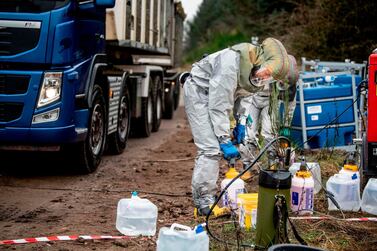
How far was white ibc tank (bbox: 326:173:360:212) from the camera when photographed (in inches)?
252

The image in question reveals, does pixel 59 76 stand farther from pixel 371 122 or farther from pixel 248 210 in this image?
pixel 371 122

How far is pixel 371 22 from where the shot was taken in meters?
17.3

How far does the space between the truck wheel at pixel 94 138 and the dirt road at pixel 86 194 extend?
18cm

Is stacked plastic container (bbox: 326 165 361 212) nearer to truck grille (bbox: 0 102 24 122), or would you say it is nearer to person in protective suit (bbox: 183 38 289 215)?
person in protective suit (bbox: 183 38 289 215)

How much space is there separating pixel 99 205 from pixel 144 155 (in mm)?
3895

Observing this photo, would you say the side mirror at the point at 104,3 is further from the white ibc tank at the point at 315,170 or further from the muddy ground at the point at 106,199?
the white ibc tank at the point at 315,170

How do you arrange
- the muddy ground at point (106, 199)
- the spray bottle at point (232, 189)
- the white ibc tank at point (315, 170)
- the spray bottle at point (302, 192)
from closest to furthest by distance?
the muddy ground at point (106, 199) → the spray bottle at point (302, 192) → the spray bottle at point (232, 189) → the white ibc tank at point (315, 170)

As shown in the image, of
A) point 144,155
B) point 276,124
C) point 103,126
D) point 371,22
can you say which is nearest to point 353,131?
point 144,155

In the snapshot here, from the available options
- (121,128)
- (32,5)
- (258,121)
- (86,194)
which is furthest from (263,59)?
(121,128)

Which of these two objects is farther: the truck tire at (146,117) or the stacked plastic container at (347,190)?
the truck tire at (146,117)

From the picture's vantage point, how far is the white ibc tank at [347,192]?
641 centimetres

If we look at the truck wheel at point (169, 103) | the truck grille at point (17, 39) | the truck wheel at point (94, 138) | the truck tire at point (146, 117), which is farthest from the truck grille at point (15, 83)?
Answer: the truck wheel at point (169, 103)

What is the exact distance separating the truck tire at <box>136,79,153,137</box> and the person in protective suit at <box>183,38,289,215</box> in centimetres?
641

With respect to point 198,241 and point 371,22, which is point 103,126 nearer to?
point 198,241
